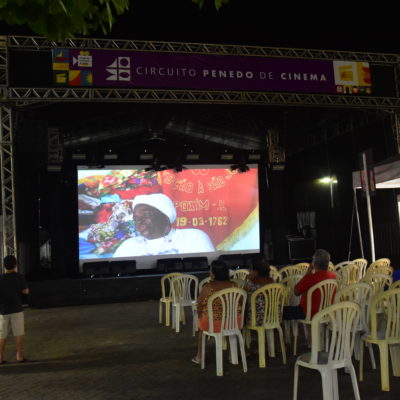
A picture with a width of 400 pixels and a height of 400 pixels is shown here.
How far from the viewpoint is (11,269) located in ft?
16.0

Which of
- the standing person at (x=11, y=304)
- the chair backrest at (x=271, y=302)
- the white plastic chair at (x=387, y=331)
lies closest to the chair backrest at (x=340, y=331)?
the white plastic chair at (x=387, y=331)

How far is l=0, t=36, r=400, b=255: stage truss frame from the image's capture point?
7551 mm

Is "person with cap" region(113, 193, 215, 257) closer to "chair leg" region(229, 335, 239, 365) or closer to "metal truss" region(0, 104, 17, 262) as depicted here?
"metal truss" region(0, 104, 17, 262)

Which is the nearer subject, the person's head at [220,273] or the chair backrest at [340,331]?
the chair backrest at [340,331]

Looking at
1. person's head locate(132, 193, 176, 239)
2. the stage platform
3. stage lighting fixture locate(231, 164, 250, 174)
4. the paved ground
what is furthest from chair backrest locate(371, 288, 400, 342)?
stage lighting fixture locate(231, 164, 250, 174)

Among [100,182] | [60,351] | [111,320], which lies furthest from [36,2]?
[100,182]

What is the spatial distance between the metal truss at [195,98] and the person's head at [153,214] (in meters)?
3.03

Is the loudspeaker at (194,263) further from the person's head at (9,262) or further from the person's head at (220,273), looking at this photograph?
the person's head at (220,273)

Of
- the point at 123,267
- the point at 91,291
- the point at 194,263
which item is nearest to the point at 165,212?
the point at 194,263

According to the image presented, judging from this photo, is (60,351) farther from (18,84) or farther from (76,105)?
(76,105)

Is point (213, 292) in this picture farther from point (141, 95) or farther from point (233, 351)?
point (141, 95)

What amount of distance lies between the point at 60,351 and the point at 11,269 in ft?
4.01

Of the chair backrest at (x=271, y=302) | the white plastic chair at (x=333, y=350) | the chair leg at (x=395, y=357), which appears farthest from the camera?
the chair backrest at (x=271, y=302)

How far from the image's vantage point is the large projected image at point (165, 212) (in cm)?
1060
